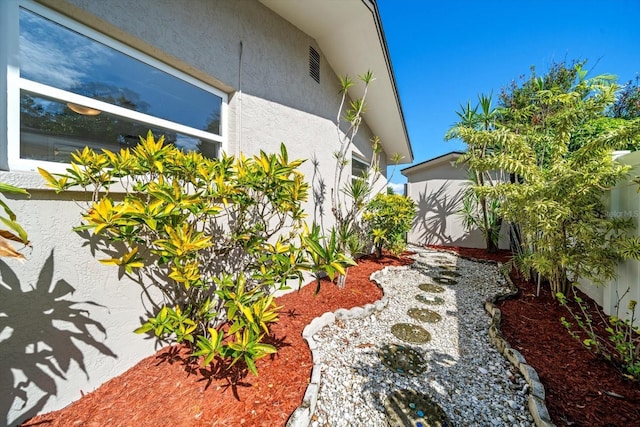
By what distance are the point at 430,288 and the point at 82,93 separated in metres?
6.52

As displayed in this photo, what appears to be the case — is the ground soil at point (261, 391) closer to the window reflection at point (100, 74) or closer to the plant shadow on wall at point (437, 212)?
the window reflection at point (100, 74)

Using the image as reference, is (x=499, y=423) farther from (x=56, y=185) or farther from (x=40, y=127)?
(x=40, y=127)

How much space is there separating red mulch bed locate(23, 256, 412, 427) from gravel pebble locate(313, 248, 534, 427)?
0.36 metres

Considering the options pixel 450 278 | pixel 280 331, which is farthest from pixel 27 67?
pixel 450 278

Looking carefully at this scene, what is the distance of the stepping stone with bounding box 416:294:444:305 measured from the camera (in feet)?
15.1

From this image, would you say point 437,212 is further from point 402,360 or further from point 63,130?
point 63,130

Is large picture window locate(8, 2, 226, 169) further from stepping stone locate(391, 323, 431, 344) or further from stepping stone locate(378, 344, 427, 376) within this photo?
stepping stone locate(391, 323, 431, 344)

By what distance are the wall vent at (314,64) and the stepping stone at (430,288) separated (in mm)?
5531

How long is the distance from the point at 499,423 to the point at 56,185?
437cm

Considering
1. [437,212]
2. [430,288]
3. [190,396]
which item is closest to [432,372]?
[190,396]

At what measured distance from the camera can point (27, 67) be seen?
2.02m

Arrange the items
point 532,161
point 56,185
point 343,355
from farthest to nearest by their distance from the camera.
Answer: point 532,161 → point 343,355 → point 56,185

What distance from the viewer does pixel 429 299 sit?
4.74m

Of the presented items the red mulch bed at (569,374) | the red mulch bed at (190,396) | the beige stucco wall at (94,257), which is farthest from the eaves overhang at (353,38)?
the red mulch bed at (569,374)
